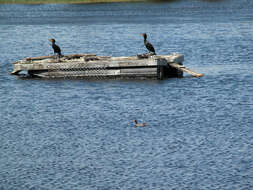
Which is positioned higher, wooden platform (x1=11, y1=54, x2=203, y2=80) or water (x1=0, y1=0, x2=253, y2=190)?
wooden platform (x1=11, y1=54, x2=203, y2=80)

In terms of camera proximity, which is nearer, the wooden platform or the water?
the water

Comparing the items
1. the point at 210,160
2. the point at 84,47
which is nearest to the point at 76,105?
the point at 210,160

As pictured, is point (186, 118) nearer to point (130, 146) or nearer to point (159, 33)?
point (130, 146)

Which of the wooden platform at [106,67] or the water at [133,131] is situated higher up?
the wooden platform at [106,67]

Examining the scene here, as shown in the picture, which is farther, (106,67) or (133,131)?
(106,67)

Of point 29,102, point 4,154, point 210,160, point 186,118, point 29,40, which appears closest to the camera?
point 210,160

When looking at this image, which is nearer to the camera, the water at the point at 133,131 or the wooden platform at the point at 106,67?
the water at the point at 133,131

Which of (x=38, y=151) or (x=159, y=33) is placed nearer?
(x=38, y=151)

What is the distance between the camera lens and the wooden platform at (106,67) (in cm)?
3675

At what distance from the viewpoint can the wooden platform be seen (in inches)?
1447

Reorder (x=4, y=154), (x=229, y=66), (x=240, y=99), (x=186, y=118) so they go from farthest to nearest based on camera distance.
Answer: (x=229, y=66) < (x=240, y=99) < (x=186, y=118) < (x=4, y=154)

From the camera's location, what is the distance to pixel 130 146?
915 inches

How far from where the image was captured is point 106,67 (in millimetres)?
38156

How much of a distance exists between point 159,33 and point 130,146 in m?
51.4
